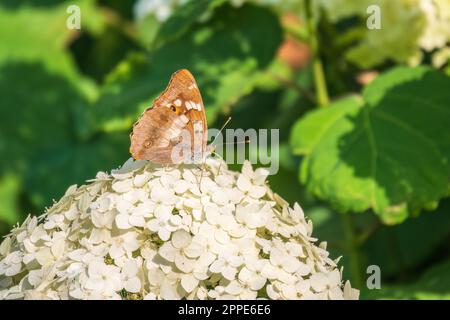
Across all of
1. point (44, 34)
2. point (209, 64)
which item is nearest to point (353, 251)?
point (209, 64)

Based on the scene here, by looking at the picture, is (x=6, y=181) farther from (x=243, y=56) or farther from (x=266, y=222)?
(x=266, y=222)

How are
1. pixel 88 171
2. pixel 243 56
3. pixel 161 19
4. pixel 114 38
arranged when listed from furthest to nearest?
pixel 114 38
pixel 88 171
pixel 161 19
pixel 243 56

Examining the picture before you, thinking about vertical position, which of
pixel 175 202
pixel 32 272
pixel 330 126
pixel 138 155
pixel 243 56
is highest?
pixel 243 56

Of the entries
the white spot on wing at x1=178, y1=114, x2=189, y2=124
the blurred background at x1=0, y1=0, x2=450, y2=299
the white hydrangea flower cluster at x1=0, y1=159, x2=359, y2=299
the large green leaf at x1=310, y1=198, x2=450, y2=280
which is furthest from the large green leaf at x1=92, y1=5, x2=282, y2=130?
the white hydrangea flower cluster at x1=0, y1=159, x2=359, y2=299

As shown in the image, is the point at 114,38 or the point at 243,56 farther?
the point at 114,38

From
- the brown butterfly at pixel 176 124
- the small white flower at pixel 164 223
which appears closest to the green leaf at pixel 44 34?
the brown butterfly at pixel 176 124

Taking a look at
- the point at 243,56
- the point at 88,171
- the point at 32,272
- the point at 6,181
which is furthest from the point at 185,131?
the point at 6,181

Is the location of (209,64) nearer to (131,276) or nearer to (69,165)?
(69,165)
